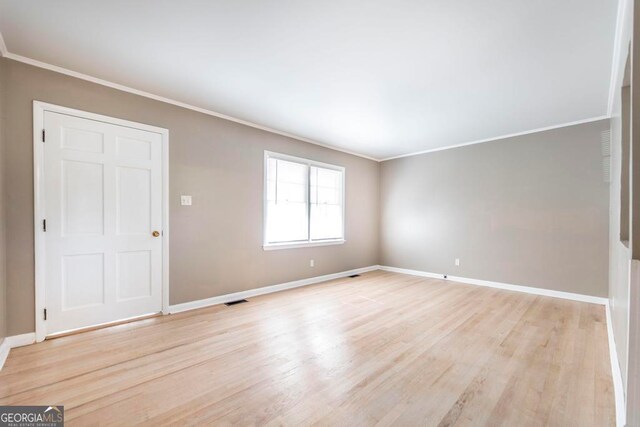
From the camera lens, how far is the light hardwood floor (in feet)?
5.55

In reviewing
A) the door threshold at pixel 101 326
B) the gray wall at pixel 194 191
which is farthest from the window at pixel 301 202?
the door threshold at pixel 101 326

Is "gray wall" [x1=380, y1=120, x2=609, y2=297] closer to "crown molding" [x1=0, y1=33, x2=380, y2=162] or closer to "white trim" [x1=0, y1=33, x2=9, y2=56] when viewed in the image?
"crown molding" [x1=0, y1=33, x2=380, y2=162]

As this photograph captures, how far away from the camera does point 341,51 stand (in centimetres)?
238

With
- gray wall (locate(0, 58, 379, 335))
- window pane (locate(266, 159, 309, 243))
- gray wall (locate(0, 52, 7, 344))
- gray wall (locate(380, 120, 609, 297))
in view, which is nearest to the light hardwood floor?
gray wall (locate(0, 52, 7, 344))

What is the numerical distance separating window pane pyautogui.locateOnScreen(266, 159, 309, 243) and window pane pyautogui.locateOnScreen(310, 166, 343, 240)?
0.22 metres

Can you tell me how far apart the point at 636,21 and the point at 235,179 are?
384 centimetres

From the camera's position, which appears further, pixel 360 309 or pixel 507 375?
pixel 360 309

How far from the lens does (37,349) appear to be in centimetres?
244

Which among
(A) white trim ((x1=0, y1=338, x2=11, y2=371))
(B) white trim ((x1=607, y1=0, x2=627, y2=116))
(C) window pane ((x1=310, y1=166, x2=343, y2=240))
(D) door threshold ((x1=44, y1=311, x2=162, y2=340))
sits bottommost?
(D) door threshold ((x1=44, y1=311, x2=162, y2=340))

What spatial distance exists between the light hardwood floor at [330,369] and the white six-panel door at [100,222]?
0.30 meters

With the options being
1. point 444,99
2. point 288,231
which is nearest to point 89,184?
point 288,231

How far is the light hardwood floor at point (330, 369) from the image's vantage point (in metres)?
1.69

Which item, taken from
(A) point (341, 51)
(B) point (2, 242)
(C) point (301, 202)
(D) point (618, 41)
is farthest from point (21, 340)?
(D) point (618, 41)

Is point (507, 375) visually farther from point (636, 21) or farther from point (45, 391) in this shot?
point (45, 391)
